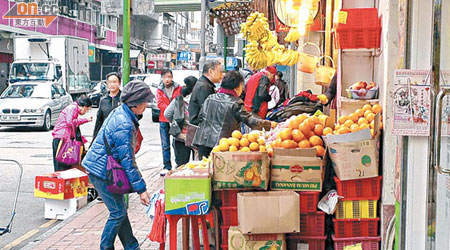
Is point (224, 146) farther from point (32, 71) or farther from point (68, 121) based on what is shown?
point (32, 71)

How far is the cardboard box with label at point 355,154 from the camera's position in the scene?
5.71 metres

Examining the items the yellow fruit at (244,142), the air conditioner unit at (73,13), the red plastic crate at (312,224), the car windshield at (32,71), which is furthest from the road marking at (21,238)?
the air conditioner unit at (73,13)

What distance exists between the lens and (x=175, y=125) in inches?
394

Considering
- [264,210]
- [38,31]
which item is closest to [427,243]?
[264,210]

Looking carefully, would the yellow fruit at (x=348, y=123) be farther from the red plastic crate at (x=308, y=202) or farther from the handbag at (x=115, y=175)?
the handbag at (x=115, y=175)

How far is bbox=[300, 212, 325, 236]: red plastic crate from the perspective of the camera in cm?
584

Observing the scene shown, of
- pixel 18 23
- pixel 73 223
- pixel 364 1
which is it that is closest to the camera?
pixel 364 1

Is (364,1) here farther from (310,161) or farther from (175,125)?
(175,125)

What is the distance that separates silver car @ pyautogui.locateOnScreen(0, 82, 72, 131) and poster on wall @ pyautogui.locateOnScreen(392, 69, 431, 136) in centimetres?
1783

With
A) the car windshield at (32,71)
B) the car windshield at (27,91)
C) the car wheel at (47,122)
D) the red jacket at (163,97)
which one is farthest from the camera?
the car windshield at (32,71)

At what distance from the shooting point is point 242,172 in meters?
5.74

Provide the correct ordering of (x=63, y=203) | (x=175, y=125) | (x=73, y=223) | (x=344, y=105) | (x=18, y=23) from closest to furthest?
(x=344, y=105), (x=73, y=223), (x=63, y=203), (x=175, y=125), (x=18, y=23)

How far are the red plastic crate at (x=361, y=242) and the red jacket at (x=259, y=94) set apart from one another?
4996 millimetres

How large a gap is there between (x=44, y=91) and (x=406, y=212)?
1946 centimetres
